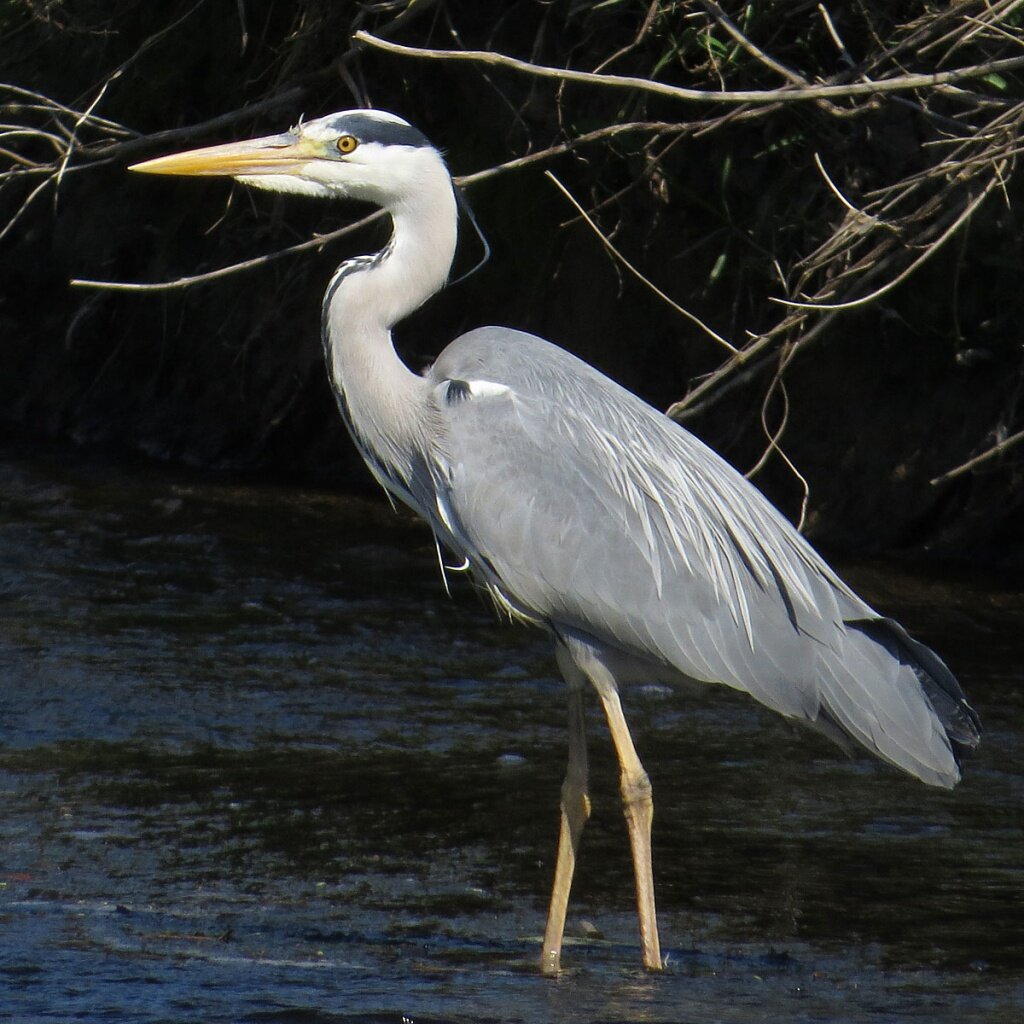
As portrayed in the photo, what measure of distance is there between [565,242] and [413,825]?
4119mm

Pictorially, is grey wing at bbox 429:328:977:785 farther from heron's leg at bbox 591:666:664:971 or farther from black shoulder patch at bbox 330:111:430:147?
black shoulder patch at bbox 330:111:430:147

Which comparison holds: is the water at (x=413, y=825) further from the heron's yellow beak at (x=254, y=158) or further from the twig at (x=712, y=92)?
the twig at (x=712, y=92)

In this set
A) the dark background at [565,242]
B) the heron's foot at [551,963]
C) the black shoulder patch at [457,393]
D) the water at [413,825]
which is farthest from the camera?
the dark background at [565,242]

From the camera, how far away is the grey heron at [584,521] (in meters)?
4.24

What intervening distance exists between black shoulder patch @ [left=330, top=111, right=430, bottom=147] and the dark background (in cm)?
138

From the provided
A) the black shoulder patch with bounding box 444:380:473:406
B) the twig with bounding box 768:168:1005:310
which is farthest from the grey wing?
the twig with bounding box 768:168:1005:310

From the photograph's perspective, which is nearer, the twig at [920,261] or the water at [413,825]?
the water at [413,825]

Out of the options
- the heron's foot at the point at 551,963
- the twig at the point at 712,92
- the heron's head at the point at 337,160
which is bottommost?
the heron's foot at the point at 551,963

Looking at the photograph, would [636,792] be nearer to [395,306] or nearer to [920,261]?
[395,306]

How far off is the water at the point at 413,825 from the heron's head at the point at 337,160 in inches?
65.3

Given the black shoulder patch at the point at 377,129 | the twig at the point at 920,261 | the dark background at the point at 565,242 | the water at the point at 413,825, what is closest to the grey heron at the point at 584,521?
the black shoulder patch at the point at 377,129

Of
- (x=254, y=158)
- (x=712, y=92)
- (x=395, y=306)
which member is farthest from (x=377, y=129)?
(x=712, y=92)

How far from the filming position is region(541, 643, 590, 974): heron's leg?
3945 millimetres

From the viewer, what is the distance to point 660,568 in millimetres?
4355
